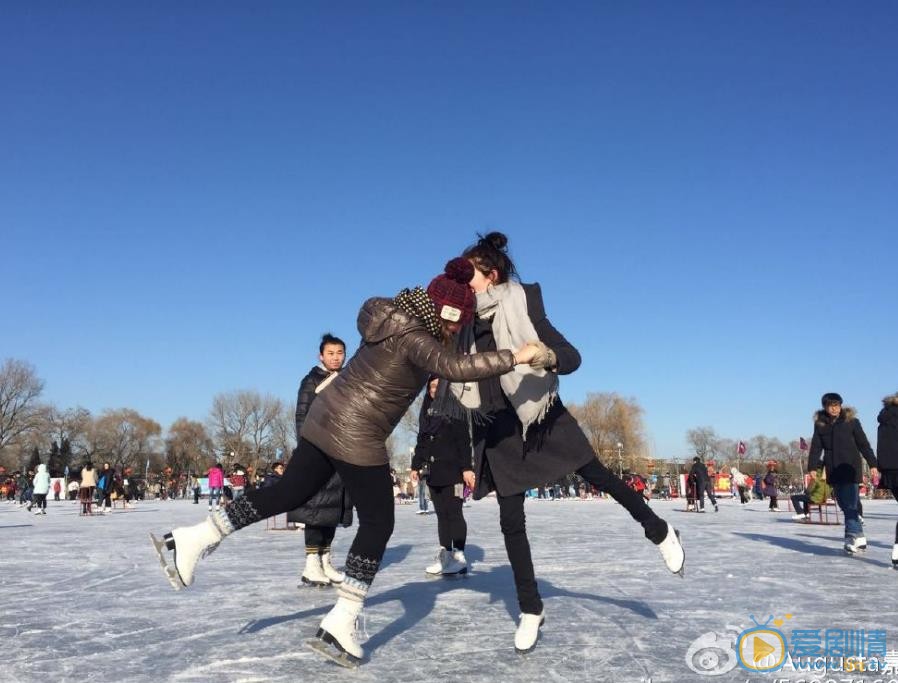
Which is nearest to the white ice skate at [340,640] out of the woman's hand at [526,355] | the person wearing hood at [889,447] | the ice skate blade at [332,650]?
the ice skate blade at [332,650]

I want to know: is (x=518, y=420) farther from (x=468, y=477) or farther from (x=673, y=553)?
(x=468, y=477)

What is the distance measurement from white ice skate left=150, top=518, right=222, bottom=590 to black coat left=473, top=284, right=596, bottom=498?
1213 mm

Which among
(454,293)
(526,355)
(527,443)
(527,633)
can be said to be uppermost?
(454,293)

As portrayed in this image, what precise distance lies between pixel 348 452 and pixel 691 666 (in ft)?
5.02

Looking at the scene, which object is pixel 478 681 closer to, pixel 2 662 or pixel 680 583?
pixel 2 662

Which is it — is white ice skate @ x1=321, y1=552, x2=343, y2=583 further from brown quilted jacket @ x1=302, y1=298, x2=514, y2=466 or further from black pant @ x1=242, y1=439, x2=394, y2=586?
brown quilted jacket @ x1=302, y1=298, x2=514, y2=466

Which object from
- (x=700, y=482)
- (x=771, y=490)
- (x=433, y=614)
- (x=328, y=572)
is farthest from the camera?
(x=771, y=490)

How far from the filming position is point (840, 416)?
22.2 feet

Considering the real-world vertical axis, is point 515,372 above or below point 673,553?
above

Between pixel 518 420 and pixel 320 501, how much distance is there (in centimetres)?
206

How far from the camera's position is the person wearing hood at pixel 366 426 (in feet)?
8.66

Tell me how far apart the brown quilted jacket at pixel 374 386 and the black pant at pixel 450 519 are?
2.58 metres

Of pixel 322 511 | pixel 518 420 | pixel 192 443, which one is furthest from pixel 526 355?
pixel 192 443

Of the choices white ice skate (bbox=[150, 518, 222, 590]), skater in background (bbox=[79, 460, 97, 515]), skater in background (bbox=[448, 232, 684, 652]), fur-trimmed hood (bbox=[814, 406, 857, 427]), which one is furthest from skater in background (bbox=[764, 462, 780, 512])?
skater in background (bbox=[79, 460, 97, 515])
